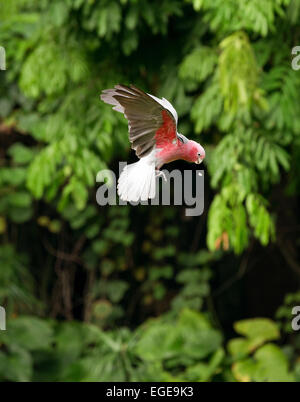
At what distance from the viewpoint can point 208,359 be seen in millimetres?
2814

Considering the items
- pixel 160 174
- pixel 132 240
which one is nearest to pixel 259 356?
pixel 132 240

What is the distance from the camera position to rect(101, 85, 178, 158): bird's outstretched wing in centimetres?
26

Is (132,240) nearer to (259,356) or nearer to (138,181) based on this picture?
(259,356)

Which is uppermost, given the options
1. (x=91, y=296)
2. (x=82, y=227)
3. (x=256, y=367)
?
(x=82, y=227)

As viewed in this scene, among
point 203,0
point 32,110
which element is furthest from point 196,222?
point 203,0

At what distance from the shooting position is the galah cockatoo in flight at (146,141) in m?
0.26

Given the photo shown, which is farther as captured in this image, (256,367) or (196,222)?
(196,222)

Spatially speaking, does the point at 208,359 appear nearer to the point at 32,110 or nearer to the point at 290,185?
the point at 290,185

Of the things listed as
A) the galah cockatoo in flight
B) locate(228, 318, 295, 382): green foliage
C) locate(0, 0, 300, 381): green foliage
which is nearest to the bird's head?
the galah cockatoo in flight

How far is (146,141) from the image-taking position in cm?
27

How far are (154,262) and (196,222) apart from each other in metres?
0.31

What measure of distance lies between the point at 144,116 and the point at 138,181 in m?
0.03

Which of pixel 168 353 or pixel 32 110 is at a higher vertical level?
pixel 32 110

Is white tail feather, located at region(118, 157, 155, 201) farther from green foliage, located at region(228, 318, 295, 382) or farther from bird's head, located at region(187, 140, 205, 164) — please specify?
green foliage, located at region(228, 318, 295, 382)
